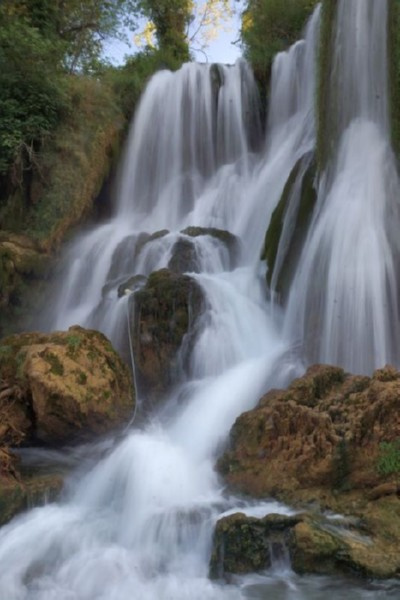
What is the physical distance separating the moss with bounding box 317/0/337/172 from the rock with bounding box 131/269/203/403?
2.67 metres

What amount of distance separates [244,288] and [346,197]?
2037 mm

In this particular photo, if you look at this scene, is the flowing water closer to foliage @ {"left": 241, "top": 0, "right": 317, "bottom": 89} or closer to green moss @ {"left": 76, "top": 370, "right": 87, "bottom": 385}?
green moss @ {"left": 76, "top": 370, "right": 87, "bottom": 385}

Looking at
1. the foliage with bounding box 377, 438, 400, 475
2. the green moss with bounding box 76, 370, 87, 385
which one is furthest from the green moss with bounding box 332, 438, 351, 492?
the green moss with bounding box 76, 370, 87, 385

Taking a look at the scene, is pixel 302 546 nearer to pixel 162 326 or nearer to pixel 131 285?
pixel 162 326

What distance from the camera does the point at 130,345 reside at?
7676mm

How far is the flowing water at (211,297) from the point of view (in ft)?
13.6

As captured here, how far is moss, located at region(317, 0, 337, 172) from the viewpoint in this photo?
26.4 feet

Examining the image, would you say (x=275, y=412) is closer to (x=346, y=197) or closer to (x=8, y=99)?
(x=346, y=197)

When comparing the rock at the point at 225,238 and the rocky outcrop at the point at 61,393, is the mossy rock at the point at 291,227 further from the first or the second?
the rocky outcrop at the point at 61,393

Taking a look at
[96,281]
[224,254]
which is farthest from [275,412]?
[96,281]

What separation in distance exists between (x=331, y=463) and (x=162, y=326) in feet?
11.6

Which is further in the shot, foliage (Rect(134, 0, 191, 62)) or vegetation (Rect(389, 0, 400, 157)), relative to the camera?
foliage (Rect(134, 0, 191, 62))

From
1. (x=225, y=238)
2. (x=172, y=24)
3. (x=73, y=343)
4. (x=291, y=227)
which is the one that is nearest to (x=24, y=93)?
(x=225, y=238)

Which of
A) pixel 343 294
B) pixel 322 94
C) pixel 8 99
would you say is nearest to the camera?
pixel 343 294
